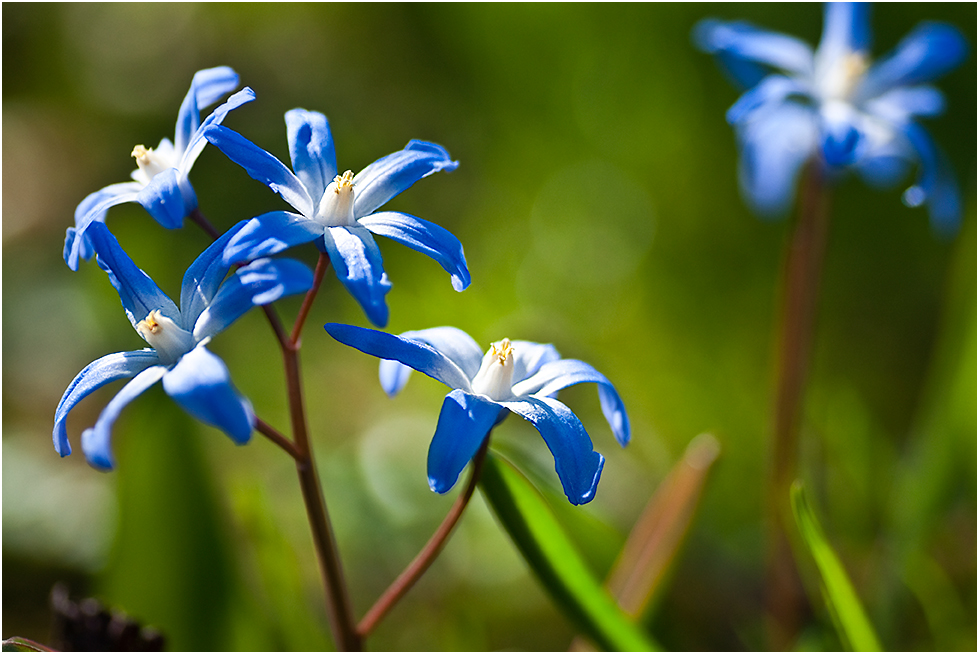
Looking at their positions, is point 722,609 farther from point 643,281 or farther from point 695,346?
point 643,281

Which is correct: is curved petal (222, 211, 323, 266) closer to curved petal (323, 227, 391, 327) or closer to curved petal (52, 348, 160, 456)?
curved petal (323, 227, 391, 327)

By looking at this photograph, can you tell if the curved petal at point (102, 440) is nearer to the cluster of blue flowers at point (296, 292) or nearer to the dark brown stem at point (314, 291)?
the cluster of blue flowers at point (296, 292)

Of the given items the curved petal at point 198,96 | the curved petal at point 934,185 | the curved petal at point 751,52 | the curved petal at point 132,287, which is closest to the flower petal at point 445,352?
the curved petal at point 132,287

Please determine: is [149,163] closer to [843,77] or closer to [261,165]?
[261,165]

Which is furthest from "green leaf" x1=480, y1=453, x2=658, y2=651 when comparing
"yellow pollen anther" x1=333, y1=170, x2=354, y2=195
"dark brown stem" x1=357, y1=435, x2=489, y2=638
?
"yellow pollen anther" x1=333, y1=170, x2=354, y2=195

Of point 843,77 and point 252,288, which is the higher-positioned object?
point 843,77

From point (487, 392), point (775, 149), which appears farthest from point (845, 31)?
point (487, 392)

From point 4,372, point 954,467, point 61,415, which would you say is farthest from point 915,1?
point 4,372
